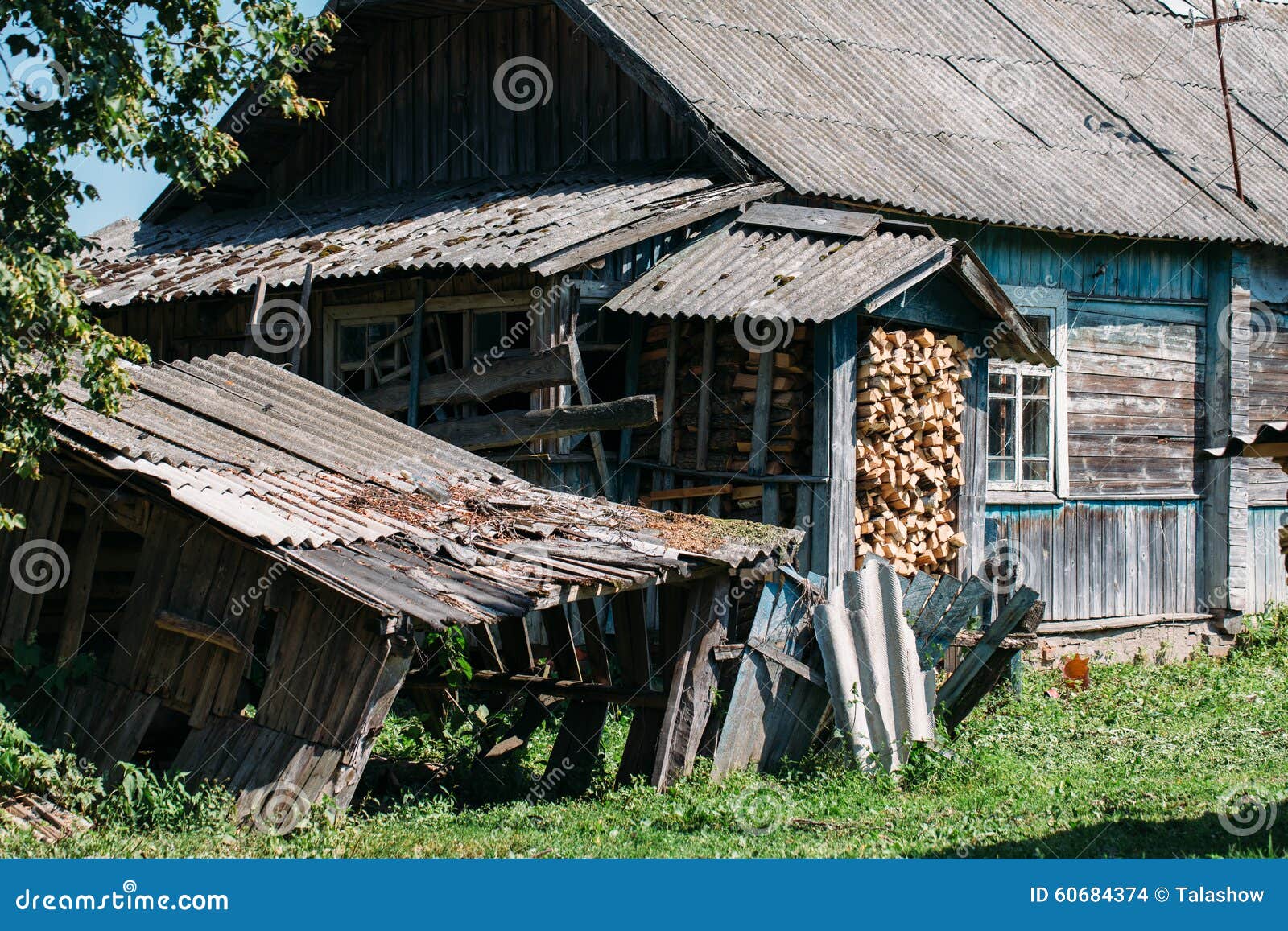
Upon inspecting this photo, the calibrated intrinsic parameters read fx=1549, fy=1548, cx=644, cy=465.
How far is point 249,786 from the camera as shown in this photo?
25.4 ft

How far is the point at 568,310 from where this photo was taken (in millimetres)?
11656

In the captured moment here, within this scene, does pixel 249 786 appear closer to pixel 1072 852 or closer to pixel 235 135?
pixel 1072 852

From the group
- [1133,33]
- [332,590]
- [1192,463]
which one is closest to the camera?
[332,590]

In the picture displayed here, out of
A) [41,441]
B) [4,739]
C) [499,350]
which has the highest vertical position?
[499,350]

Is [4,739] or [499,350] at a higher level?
[499,350]

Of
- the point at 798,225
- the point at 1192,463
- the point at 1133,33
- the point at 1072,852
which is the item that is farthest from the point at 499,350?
the point at 1133,33

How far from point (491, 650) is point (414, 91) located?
775 cm

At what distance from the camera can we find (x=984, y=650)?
1066cm

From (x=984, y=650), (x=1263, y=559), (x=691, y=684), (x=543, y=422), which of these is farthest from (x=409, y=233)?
(x=1263, y=559)

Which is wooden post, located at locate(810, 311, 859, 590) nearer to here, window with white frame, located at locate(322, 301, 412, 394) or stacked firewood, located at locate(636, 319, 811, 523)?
stacked firewood, located at locate(636, 319, 811, 523)

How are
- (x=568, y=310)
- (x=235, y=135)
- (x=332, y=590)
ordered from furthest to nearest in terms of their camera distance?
(x=235, y=135), (x=568, y=310), (x=332, y=590)

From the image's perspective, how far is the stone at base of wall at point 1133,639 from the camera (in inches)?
569

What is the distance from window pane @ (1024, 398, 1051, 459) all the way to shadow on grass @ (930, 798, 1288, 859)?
20.2 feet

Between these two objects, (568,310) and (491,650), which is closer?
(491,650)
